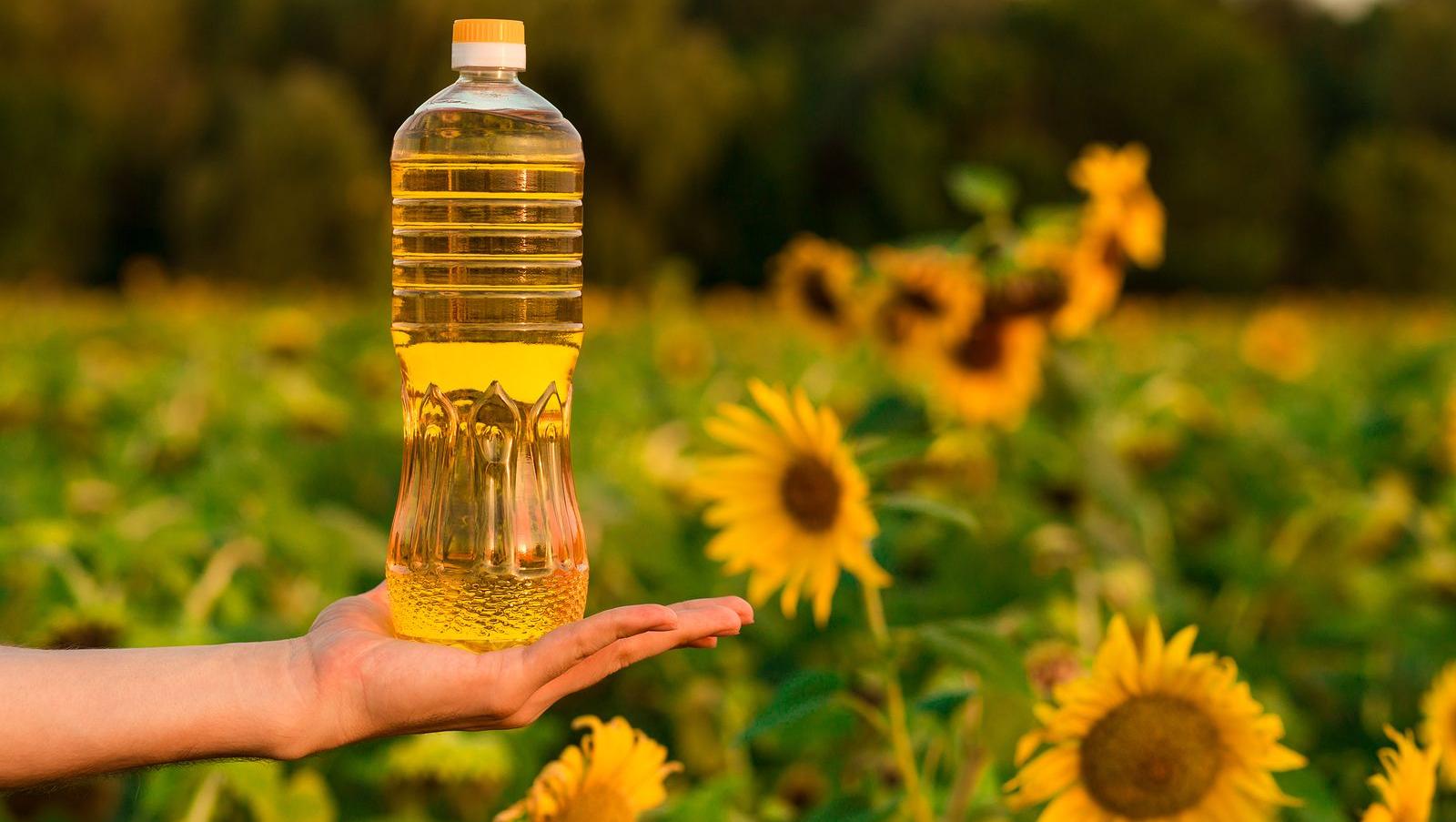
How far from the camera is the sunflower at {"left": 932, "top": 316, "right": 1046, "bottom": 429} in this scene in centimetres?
371

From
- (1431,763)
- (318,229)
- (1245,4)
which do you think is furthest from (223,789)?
(1245,4)

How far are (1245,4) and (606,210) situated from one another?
17787 mm

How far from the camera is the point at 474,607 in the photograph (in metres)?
1.81

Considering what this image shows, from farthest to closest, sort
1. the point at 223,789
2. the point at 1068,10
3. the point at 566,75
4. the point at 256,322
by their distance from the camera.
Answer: the point at 1068,10 < the point at 566,75 < the point at 256,322 < the point at 223,789

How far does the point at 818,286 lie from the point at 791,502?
2107mm

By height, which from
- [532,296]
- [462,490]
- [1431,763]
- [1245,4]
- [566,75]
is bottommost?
[1431,763]

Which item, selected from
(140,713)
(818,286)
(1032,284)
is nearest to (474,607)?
(140,713)

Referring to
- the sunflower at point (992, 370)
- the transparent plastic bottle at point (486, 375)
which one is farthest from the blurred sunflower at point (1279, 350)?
the transparent plastic bottle at point (486, 375)

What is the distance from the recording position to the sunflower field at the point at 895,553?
202cm

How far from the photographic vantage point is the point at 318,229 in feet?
70.9

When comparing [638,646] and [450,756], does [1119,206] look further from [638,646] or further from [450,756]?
[638,646]

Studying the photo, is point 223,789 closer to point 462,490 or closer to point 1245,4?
point 462,490

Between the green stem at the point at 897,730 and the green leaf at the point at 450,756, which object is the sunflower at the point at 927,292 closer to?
the green leaf at the point at 450,756

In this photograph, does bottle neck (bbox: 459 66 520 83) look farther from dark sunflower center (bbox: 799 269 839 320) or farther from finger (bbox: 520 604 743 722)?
dark sunflower center (bbox: 799 269 839 320)
